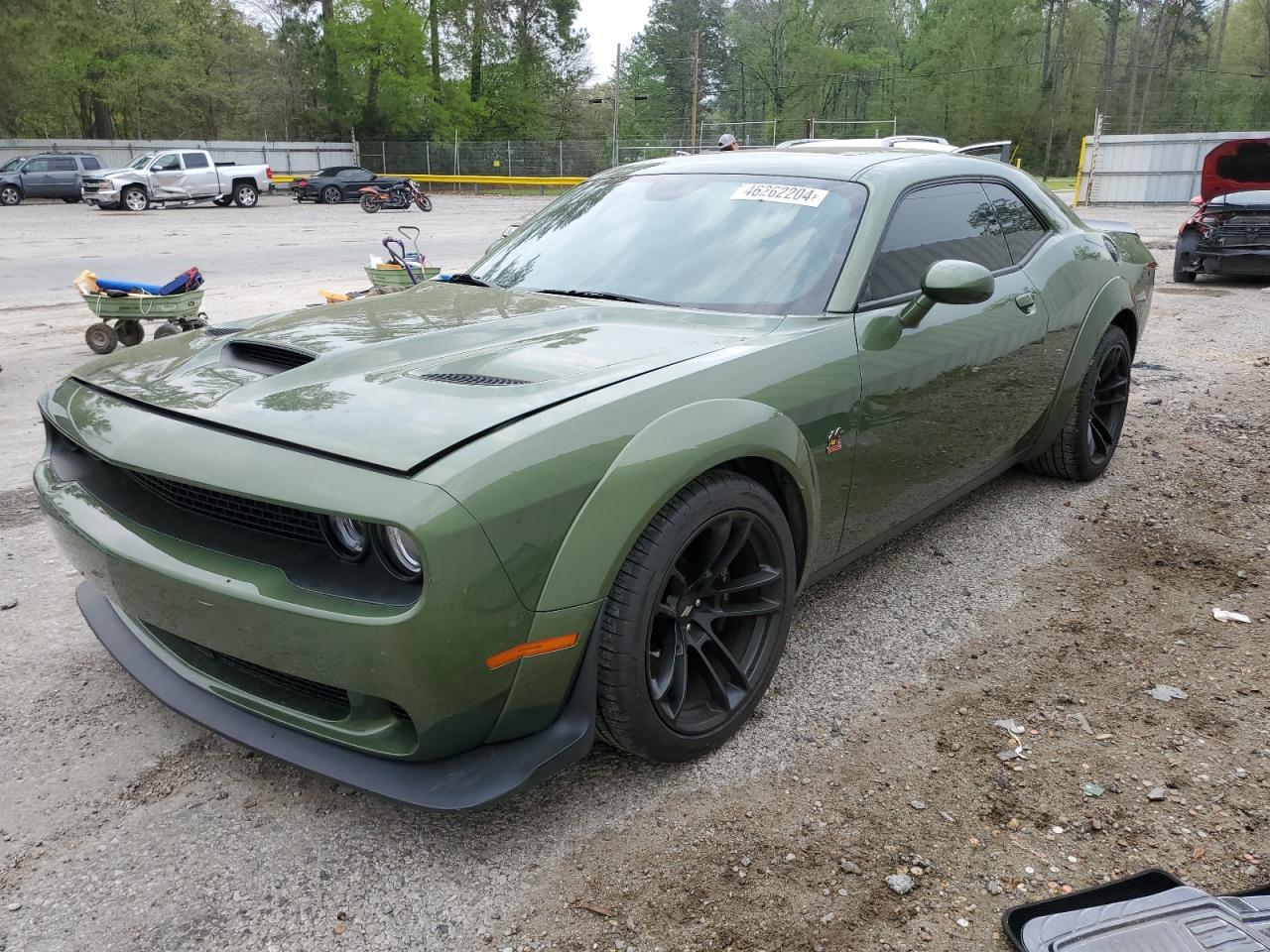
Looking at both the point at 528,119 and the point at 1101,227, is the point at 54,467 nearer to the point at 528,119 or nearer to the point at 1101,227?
the point at 1101,227

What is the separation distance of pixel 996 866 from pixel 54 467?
261cm

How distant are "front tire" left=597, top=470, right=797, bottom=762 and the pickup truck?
3010 cm

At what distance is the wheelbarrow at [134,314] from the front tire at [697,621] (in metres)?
Answer: 6.34

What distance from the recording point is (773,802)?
245 centimetres

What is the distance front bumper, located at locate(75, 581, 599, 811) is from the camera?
2041 mm

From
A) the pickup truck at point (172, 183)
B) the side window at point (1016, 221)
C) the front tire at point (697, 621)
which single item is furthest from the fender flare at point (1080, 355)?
the pickup truck at point (172, 183)

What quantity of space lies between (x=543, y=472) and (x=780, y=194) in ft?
5.63

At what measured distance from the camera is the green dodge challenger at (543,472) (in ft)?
6.53

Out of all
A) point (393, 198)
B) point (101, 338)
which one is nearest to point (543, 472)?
point (101, 338)

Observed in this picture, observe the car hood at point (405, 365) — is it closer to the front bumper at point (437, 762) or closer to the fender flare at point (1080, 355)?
the front bumper at point (437, 762)

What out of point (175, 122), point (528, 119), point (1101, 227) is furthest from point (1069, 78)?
point (1101, 227)

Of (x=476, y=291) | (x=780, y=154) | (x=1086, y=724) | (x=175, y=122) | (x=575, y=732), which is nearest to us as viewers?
(x=575, y=732)

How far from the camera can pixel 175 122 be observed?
5638 cm

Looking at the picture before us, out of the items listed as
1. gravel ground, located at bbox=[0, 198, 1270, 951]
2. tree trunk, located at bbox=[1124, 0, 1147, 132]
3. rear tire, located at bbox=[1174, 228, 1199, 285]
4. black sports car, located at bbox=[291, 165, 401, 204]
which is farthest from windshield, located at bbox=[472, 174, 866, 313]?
tree trunk, located at bbox=[1124, 0, 1147, 132]
